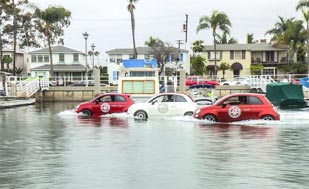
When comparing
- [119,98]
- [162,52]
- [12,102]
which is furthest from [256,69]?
[119,98]

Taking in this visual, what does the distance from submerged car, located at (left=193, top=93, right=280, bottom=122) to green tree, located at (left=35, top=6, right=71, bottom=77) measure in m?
55.6

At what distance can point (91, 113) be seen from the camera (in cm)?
3003

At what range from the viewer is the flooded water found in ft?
35.2

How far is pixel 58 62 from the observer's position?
8925cm

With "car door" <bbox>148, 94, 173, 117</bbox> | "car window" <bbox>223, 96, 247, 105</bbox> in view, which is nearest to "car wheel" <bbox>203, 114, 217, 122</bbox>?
"car window" <bbox>223, 96, 247, 105</bbox>

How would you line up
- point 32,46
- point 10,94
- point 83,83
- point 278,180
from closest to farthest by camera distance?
point 278,180 < point 10,94 < point 83,83 < point 32,46

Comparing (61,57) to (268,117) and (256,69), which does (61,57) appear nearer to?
(256,69)

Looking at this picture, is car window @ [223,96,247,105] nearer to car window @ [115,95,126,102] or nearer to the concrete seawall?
car window @ [115,95,126,102]

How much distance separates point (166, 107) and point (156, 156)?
13.0 metres

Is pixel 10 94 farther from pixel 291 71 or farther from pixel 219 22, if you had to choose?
pixel 291 71

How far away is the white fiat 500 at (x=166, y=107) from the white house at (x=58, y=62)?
199 feet

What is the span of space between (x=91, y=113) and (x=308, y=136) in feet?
45.1

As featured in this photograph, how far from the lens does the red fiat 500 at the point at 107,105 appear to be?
29.8 meters

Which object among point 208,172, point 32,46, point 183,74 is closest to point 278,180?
point 208,172
